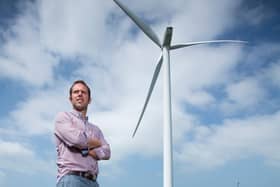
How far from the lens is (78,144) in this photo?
5227mm

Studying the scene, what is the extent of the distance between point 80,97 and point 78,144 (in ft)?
2.64

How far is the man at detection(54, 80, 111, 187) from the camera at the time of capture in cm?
502

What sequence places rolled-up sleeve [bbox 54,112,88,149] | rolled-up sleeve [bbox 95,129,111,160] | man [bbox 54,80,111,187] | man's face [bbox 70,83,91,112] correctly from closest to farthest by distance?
man [bbox 54,80,111,187], rolled-up sleeve [bbox 54,112,88,149], rolled-up sleeve [bbox 95,129,111,160], man's face [bbox 70,83,91,112]

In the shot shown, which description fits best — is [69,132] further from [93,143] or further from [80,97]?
[80,97]

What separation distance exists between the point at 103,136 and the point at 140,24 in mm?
13205

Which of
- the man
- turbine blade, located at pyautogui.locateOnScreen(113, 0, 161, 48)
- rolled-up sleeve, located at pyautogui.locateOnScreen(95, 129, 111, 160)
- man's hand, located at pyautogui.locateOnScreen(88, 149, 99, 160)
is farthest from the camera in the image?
turbine blade, located at pyautogui.locateOnScreen(113, 0, 161, 48)

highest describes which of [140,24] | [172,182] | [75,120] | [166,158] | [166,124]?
[140,24]

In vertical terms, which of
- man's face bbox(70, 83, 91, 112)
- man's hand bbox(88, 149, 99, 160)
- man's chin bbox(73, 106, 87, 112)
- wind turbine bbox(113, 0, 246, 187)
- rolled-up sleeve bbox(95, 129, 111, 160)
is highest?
wind turbine bbox(113, 0, 246, 187)

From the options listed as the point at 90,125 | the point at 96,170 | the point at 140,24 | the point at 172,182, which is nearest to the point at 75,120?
the point at 90,125

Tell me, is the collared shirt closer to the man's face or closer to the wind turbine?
the man's face

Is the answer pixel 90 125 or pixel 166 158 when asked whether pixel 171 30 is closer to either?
pixel 166 158

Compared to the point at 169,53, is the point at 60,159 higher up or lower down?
lower down

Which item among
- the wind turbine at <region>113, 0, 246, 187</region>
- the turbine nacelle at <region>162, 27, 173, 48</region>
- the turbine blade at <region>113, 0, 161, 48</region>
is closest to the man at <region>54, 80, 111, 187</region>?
the wind turbine at <region>113, 0, 246, 187</region>

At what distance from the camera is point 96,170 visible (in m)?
5.31
